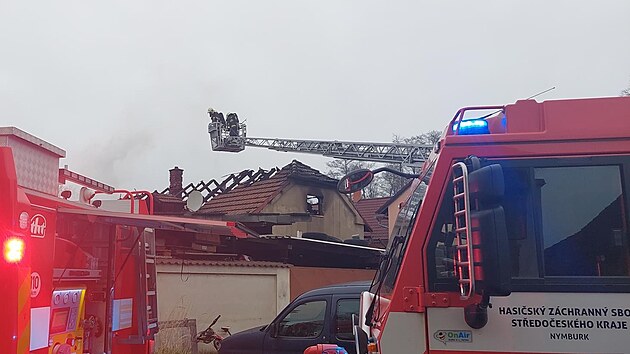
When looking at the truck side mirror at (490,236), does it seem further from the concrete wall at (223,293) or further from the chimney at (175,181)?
the chimney at (175,181)

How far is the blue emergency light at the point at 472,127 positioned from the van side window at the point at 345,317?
4.58 metres

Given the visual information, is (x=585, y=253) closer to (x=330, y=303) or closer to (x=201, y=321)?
(x=330, y=303)

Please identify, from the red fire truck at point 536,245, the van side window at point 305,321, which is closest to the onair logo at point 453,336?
the red fire truck at point 536,245

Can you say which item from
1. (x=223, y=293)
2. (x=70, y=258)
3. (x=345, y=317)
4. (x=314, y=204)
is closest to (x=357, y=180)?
(x=70, y=258)

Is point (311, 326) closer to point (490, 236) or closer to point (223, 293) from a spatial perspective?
point (490, 236)

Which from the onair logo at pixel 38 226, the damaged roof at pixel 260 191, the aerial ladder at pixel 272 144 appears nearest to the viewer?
the onair logo at pixel 38 226

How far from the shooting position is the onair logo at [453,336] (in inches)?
135

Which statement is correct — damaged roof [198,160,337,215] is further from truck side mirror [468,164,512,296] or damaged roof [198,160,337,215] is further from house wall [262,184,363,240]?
truck side mirror [468,164,512,296]

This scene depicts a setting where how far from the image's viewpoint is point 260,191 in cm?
2606

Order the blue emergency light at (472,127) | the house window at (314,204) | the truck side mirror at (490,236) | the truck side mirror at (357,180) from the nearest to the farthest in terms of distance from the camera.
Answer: the truck side mirror at (490,236) → the blue emergency light at (472,127) → the truck side mirror at (357,180) → the house window at (314,204)

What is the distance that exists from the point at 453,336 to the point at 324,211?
24633mm

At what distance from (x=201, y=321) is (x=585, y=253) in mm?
10693

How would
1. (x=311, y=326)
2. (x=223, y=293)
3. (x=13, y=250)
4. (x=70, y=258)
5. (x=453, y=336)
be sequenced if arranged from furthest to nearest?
(x=223, y=293), (x=311, y=326), (x=70, y=258), (x=13, y=250), (x=453, y=336)

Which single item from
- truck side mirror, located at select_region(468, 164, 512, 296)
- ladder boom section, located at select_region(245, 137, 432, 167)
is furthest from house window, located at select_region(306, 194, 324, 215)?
truck side mirror, located at select_region(468, 164, 512, 296)
